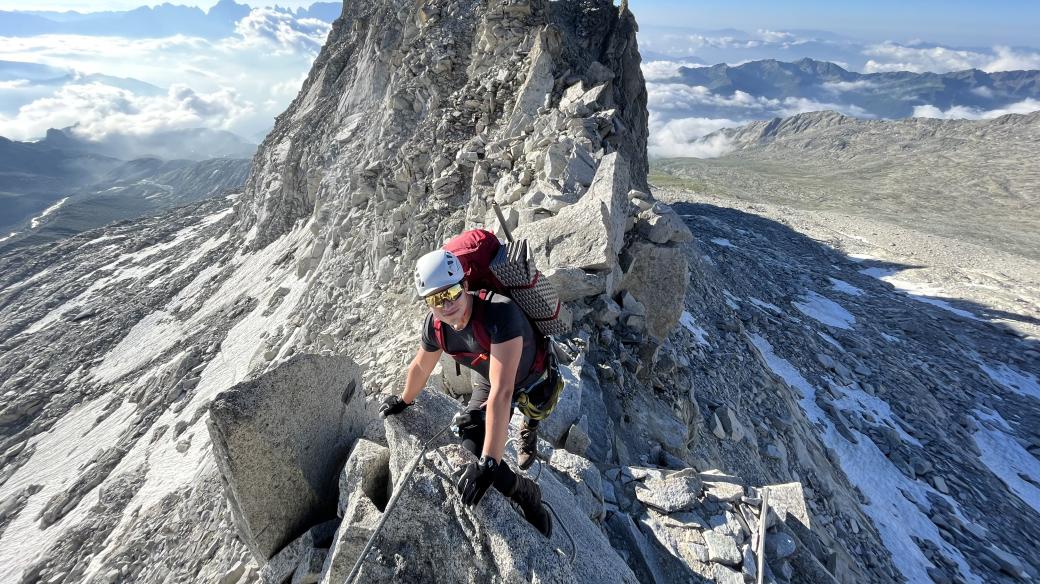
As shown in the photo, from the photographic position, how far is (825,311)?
1441 inches

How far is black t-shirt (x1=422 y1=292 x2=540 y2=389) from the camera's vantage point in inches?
161

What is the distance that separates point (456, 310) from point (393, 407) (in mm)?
1868

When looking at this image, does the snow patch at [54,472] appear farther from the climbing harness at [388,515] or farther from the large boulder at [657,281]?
the large boulder at [657,281]

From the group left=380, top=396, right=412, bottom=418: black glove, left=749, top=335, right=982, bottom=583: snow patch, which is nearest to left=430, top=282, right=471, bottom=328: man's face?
left=380, top=396, right=412, bottom=418: black glove

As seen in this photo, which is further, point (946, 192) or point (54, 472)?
point (946, 192)

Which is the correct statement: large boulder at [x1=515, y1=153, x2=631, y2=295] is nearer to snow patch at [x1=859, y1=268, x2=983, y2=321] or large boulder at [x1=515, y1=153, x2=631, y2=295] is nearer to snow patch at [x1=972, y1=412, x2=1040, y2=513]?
snow patch at [x1=972, y1=412, x2=1040, y2=513]

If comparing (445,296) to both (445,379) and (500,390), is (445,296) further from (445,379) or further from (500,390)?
(445,379)

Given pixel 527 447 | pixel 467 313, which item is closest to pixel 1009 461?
pixel 527 447

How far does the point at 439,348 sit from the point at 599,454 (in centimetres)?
430

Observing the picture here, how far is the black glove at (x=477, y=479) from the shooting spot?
405 cm

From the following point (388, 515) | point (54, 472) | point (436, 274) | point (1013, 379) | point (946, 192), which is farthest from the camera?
point (946, 192)

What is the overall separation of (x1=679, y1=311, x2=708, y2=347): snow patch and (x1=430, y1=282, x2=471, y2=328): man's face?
44.4ft

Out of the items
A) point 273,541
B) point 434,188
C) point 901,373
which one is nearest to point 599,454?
point 273,541

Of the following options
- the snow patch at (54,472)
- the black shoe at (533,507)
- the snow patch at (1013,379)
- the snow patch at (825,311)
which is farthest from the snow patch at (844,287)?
the snow patch at (54,472)
